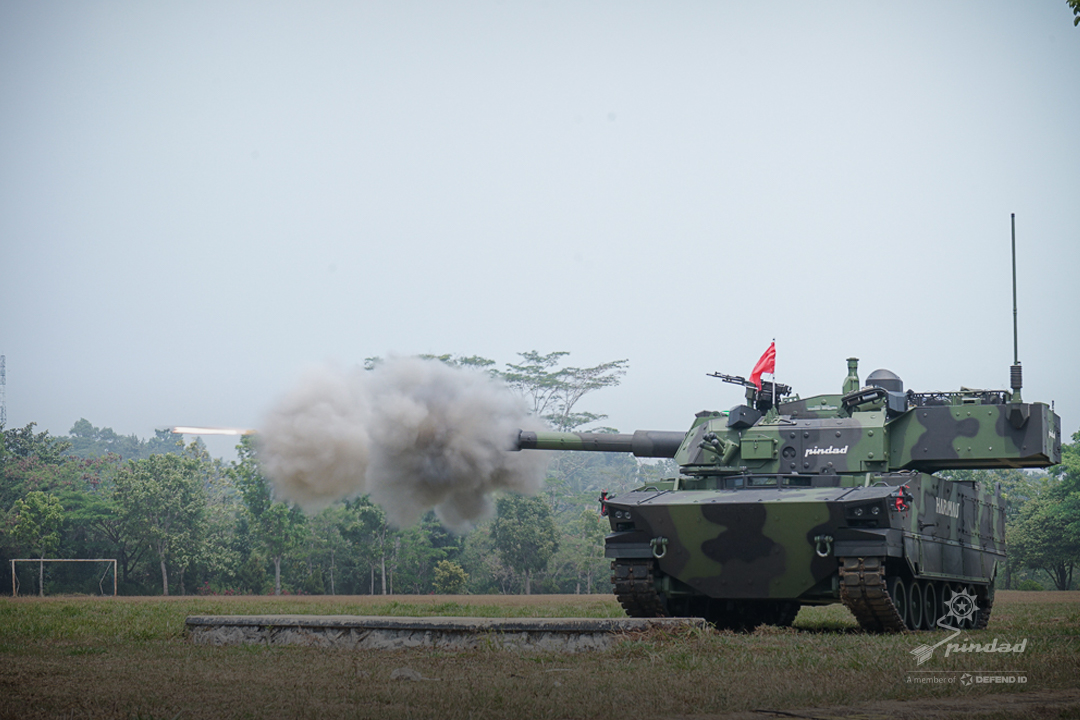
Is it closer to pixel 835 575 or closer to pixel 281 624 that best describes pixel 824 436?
pixel 835 575

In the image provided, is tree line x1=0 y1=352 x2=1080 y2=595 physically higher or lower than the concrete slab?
lower

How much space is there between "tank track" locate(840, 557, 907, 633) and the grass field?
1.59 feet

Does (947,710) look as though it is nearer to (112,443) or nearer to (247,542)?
(247,542)

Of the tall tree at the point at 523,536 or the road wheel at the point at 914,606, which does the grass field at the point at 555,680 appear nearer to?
the road wheel at the point at 914,606

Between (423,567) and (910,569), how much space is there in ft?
142

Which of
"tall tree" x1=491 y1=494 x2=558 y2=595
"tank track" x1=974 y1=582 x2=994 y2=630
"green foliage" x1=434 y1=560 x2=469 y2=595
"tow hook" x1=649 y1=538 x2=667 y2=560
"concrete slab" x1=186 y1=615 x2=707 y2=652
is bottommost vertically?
"green foliage" x1=434 y1=560 x2=469 y2=595

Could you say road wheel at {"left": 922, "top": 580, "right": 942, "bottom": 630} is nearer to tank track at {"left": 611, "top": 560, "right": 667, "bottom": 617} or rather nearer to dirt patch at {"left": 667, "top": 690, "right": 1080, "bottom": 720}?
tank track at {"left": 611, "top": 560, "right": 667, "bottom": 617}

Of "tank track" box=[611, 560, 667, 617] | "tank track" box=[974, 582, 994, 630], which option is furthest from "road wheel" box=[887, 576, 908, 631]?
"tank track" box=[974, 582, 994, 630]

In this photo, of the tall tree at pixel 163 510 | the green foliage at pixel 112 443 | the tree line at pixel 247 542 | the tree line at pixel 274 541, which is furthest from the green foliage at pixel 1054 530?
the green foliage at pixel 112 443

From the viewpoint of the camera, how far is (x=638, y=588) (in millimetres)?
14734

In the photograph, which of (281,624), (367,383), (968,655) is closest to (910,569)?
(968,655)

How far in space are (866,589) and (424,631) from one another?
483 cm

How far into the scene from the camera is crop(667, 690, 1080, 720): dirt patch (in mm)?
7477

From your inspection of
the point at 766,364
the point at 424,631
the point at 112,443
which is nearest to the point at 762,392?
→ the point at 766,364
